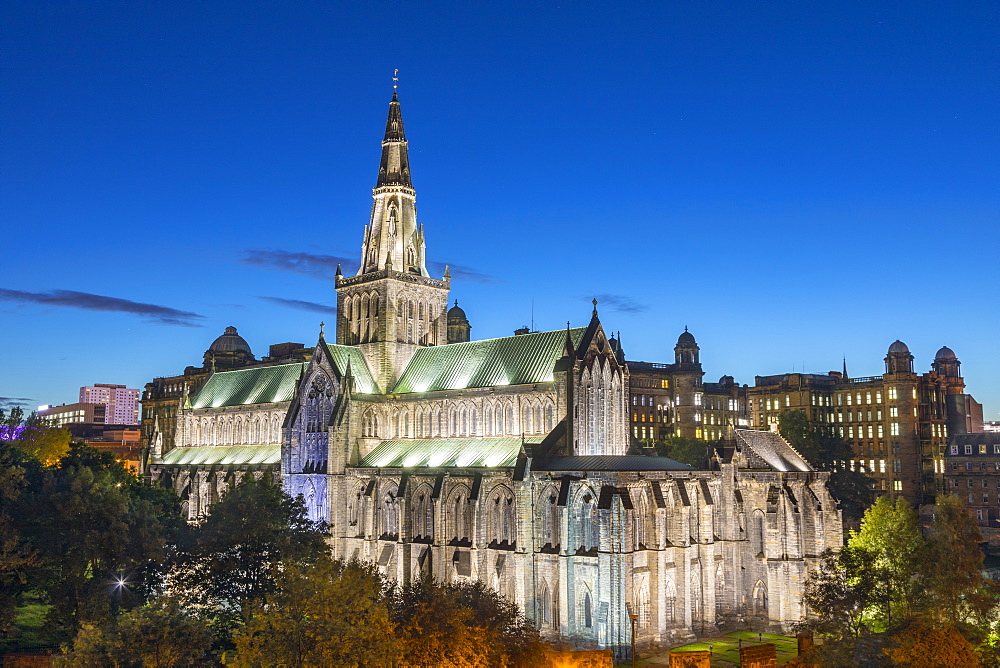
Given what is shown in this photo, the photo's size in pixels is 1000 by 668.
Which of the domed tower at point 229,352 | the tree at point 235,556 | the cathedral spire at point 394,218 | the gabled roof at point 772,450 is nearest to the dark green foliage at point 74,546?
the tree at point 235,556

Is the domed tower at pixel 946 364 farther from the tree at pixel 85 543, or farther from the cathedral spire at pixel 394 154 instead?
the tree at pixel 85 543

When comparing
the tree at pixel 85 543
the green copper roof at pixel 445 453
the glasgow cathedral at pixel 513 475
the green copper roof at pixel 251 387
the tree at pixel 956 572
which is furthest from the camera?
the green copper roof at pixel 251 387

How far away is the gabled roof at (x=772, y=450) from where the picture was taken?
74.6 metres

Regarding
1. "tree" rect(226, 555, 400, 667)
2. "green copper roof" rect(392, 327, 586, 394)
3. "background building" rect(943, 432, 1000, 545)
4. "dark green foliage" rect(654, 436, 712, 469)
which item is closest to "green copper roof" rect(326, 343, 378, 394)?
"green copper roof" rect(392, 327, 586, 394)

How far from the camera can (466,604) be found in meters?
53.8

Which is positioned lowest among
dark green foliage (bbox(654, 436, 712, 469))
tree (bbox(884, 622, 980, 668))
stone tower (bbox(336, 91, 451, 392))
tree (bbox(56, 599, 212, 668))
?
tree (bbox(884, 622, 980, 668))

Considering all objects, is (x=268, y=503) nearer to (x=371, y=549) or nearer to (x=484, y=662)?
(x=371, y=549)

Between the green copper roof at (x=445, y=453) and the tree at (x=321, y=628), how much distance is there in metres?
27.3

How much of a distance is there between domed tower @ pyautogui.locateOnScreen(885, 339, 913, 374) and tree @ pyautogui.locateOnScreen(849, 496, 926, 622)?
75555 mm

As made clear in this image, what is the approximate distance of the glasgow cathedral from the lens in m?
61.5

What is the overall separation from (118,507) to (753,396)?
412ft

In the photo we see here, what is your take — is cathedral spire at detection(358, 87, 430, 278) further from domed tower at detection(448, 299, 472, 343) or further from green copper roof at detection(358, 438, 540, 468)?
domed tower at detection(448, 299, 472, 343)

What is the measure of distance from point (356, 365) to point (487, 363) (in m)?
13.2

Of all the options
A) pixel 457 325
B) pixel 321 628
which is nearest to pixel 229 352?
pixel 457 325
